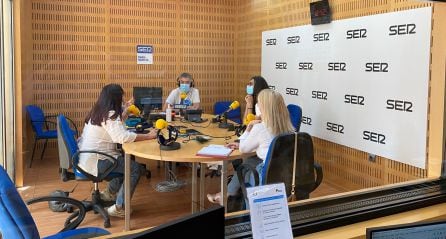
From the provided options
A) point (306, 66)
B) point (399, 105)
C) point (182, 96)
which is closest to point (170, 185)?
point (182, 96)

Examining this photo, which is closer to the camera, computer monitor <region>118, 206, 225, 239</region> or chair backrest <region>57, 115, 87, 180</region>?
computer monitor <region>118, 206, 225, 239</region>

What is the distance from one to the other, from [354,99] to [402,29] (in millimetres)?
966

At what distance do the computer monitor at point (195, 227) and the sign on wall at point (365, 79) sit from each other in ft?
8.53

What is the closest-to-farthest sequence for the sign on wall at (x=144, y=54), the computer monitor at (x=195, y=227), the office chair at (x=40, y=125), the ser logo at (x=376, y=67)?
the computer monitor at (x=195, y=227), the ser logo at (x=376, y=67), the office chair at (x=40, y=125), the sign on wall at (x=144, y=54)

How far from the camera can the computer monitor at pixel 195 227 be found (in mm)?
912

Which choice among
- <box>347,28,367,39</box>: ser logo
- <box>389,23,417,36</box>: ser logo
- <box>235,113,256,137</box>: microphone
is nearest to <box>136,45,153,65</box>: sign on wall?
<box>235,113,256,137</box>: microphone

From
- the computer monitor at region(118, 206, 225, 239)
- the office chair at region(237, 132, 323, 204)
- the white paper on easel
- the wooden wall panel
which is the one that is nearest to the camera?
the computer monitor at region(118, 206, 225, 239)

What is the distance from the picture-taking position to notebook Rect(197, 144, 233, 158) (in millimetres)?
3148

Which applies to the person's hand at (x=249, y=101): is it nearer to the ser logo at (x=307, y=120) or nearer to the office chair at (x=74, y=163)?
the ser logo at (x=307, y=120)

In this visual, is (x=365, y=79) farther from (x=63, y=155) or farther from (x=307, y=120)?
(x=63, y=155)

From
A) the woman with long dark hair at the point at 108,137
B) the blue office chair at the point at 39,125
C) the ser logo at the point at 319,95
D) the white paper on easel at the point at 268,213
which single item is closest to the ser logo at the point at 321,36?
the ser logo at the point at 319,95

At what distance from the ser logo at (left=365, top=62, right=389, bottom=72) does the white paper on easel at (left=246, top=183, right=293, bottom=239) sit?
330 centimetres

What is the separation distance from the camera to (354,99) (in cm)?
463

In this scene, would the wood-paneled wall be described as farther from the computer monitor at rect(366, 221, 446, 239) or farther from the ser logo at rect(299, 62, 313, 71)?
the computer monitor at rect(366, 221, 446, 239)
